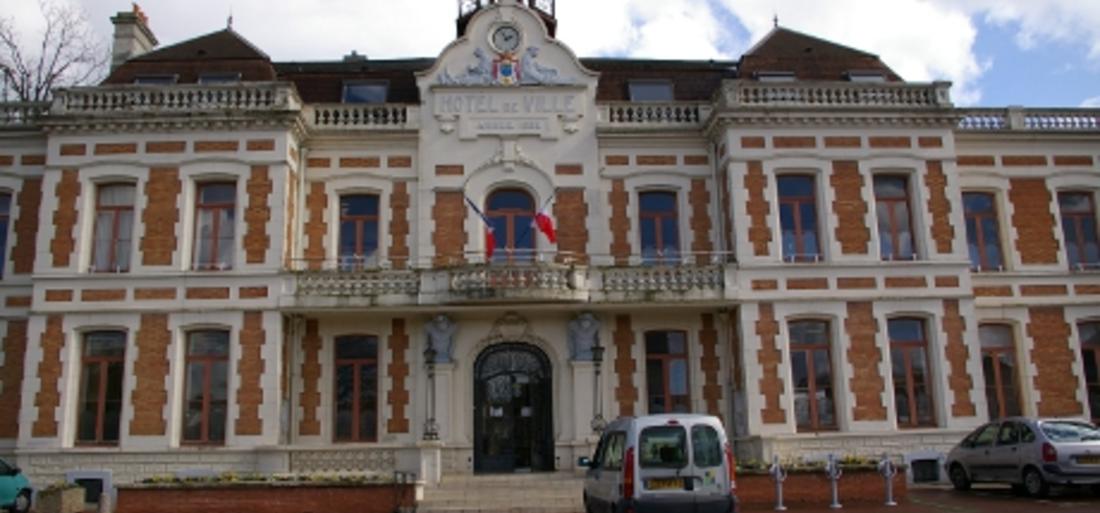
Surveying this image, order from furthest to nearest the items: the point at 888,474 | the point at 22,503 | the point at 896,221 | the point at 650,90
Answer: the point at 650,90
the point at 896,221
the point at 22,503
the point at 888,474

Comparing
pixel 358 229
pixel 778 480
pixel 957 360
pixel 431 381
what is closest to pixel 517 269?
pixel 431 381

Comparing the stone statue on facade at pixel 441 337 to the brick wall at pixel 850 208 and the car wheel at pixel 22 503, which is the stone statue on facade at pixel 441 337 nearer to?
the car wheel at pixel 22 503

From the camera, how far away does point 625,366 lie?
20531 millimetres

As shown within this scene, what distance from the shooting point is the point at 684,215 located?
21547 mm

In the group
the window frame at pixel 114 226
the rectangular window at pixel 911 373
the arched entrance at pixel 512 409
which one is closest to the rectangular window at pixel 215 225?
the window frame at pixel 114 226

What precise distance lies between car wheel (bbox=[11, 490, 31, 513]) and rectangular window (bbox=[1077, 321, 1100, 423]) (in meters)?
22.4

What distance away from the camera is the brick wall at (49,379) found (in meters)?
18.8

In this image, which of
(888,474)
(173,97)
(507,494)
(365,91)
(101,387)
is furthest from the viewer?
(365,91)

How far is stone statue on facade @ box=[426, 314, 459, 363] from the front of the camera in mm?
20141

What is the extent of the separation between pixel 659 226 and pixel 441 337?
5687 mm

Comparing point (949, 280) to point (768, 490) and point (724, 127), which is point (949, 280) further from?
point (768, 490)

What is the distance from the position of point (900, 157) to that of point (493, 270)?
953cm

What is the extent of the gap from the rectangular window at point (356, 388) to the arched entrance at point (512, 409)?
2.28 meters

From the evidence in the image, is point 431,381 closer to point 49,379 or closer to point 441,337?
point 441,337
